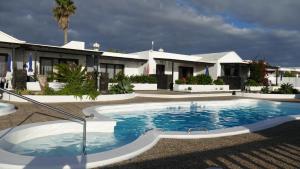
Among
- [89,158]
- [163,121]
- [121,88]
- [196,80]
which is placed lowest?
[163,121]

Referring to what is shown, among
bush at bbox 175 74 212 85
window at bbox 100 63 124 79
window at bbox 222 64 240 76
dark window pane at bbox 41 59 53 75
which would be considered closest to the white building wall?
dark window pane at bbox 41 59 53 75

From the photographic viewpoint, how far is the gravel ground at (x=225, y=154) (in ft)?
17.5

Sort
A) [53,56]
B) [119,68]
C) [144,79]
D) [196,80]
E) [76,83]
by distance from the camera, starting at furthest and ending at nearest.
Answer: [119,68]
[196,80]
[144,79]
[53,56]
[76,83]

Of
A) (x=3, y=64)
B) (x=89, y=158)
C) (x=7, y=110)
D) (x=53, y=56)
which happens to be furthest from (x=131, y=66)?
(x=89, y=158)

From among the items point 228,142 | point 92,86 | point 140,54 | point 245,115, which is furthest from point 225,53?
point 228,142

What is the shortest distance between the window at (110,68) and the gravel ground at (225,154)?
2150 centimetres

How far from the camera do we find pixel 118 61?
29.2m

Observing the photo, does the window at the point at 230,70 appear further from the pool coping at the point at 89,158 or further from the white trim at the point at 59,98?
the pool coping at the point at 89,158

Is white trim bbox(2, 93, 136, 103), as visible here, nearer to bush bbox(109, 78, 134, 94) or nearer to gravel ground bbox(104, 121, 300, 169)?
bush bbox(109, 78, 134, 94)

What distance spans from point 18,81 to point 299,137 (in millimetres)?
15396

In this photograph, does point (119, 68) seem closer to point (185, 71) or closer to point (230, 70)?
point (185, 71)

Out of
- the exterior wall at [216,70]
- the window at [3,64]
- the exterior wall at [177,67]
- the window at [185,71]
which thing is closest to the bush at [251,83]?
the exterior wall at [216,70]

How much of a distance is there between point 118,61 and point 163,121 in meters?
16.5

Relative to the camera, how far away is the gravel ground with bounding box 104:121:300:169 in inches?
211
